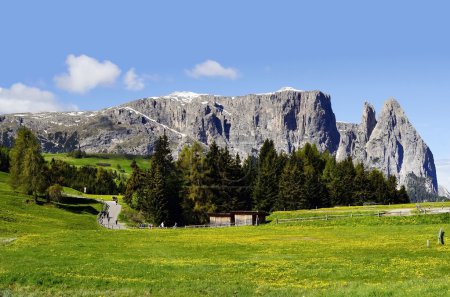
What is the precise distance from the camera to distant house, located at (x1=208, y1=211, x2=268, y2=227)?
293 ft

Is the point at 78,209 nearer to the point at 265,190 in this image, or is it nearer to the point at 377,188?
the point at 265,190

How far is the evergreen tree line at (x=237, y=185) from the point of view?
104 m

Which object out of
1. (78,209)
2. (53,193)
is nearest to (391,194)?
(78,209)

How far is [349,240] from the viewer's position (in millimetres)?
54156

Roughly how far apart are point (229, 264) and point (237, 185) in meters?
77.3

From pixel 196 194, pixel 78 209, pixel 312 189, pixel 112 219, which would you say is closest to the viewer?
pixel 196 194

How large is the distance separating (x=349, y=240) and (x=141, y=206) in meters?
69.4

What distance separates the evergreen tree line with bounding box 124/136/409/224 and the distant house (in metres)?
8.46

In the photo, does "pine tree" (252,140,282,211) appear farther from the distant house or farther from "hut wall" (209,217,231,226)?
"hut wall" (209,217,231,226)

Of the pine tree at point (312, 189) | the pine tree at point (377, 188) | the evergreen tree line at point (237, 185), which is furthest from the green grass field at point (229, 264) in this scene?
the pine tree at point (377, 188)

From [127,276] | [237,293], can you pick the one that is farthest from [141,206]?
[237,293]

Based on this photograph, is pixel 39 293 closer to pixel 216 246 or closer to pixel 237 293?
pixel 237 293

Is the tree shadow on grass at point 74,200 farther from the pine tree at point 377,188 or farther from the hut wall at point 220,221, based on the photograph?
the pine tree at point 377,188

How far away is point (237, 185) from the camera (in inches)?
4582
